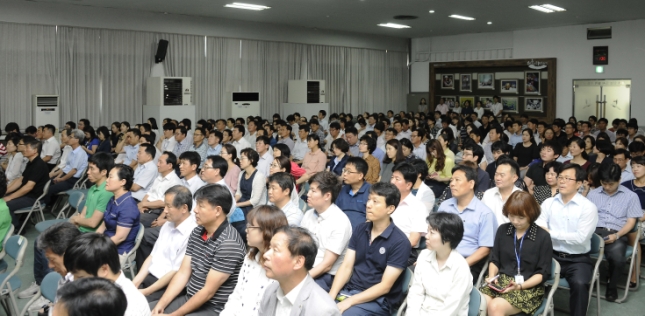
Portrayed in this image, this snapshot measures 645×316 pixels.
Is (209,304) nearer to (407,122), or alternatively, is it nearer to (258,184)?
(258,184)

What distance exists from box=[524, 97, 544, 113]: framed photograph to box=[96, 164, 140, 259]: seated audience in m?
14.6

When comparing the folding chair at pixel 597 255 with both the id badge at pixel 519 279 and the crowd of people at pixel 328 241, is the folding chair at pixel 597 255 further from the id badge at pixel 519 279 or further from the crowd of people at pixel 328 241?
the id badge at pixel 519 279

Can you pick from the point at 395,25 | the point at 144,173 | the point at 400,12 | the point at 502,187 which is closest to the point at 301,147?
the point at 144,173

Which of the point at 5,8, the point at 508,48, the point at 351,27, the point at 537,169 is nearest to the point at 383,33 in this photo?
the point at 351,27

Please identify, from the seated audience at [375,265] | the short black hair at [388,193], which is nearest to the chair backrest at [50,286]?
the seated audience at [375,265]

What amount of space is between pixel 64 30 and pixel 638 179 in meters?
11.0

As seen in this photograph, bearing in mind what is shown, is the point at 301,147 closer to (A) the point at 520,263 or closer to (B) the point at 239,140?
(B) the point at 239,140

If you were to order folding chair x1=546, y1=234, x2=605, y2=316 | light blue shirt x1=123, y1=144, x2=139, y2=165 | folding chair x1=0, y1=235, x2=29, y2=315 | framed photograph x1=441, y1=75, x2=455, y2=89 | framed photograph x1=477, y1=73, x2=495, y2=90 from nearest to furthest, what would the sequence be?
folding chair x1=0, y1=235, x2=29, y2=315, folding chair x1=546, y1=234, x2=605, y2=316, light blue shirt x1=123, y1=144, x2=139, y2=165, framed photograph x1=477, y1=73, x2=495, y2=90, framed photograph x1=441, y1=75, x2=455, y2=89

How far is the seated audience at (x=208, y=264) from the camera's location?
134 inches

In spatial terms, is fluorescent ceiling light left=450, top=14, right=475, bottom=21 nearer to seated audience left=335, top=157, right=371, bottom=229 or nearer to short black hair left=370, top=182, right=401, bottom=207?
seated audience left=335, top=157, right=371, bottom=229

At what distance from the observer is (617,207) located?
511 centimetres

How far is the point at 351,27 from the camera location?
1642 cm

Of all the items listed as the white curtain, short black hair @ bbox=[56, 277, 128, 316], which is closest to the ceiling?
the white curtain

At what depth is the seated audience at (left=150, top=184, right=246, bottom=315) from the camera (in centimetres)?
340
